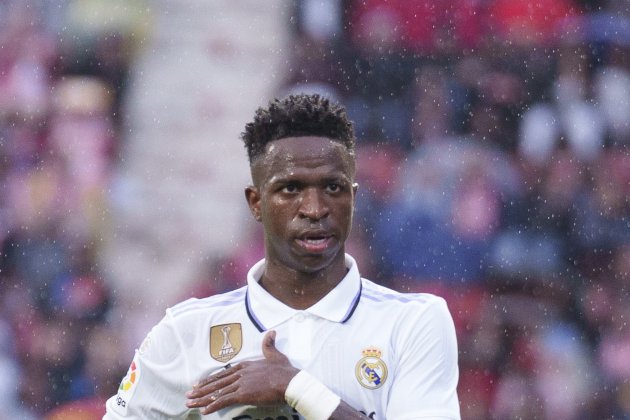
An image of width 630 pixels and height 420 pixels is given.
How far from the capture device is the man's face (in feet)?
9.08

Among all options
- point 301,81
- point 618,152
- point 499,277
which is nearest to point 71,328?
point 301,81

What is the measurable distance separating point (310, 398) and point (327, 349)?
8.2 inches

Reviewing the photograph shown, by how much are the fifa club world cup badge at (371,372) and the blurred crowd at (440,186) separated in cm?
321

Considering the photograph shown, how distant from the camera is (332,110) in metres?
2.92

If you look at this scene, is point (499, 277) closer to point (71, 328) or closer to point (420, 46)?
point (420, 46)

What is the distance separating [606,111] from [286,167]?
12.8 ft

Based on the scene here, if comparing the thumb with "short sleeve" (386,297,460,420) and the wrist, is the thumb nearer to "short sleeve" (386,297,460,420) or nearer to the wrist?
the wrist

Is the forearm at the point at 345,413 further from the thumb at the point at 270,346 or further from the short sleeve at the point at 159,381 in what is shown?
the short sleeve at the point at 159,381

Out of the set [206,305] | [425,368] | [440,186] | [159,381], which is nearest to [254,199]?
[206,305]

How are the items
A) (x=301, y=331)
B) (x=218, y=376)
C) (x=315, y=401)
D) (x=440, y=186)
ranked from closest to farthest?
(x=315, y=401) < (x=218, y=376) < (x=301, y=331) < (x=440, y=186)

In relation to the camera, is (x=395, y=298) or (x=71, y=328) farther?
(x=71, y=328)

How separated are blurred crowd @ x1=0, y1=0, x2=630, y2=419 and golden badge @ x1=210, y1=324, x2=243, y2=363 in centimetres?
313

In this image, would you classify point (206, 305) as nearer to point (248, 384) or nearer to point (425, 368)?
point (248, 384)

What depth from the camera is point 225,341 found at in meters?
2.88
